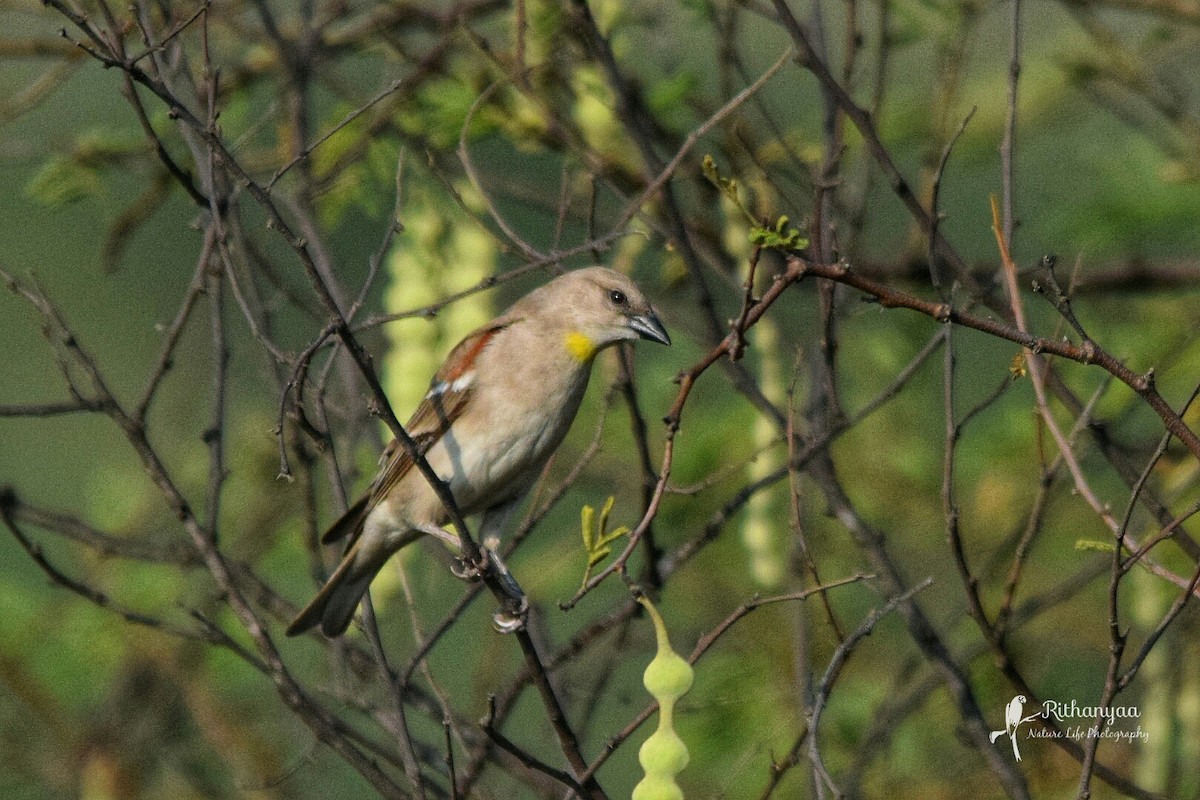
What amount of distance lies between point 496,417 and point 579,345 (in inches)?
12.9

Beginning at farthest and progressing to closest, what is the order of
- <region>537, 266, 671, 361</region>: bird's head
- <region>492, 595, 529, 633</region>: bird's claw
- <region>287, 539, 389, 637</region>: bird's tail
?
<region>537, 266, 671, 361</region>: bird's head, <region>287, 539, 389, 637</region>: bird's tail, <region>492, 595, 529, 633</region>: bird's claw

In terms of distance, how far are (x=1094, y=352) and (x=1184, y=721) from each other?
220 centimetres

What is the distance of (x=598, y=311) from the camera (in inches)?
177

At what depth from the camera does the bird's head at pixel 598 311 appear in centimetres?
442

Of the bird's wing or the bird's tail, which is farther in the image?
the bird's wing

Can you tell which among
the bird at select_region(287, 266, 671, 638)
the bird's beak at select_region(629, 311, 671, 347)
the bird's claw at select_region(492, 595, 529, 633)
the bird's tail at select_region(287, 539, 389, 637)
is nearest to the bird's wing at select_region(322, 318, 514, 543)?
the bird at select_region(287, 266, 671, 638)

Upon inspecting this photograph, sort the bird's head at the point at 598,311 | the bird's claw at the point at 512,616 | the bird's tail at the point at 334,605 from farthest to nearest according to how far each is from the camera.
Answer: the bird's head at the point at 598,311
the bird's tail at the point at 334,605
the bird's claw at the point at 512,616

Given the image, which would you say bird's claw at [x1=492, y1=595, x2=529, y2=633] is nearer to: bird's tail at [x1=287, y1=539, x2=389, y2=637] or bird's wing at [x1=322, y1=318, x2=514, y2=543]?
bird's tail at [x1=287, y1=539, x2=389, y2=637]

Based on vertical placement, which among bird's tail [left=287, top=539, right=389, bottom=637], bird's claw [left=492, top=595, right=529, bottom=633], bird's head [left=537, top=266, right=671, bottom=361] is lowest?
bird's claw [left=492, top=595, right=529, bottom=633]

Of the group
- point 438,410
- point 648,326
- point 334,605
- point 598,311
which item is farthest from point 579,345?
point 334,605

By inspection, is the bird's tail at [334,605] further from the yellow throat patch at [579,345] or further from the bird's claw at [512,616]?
the yellow throat patch at [579,345]

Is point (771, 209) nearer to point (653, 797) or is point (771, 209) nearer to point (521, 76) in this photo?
point (521, 76)

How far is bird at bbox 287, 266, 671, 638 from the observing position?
443cm

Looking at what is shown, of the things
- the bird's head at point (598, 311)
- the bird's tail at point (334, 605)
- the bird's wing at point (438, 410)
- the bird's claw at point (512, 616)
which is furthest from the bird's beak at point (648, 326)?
the bird's tail at point (334, 605)
